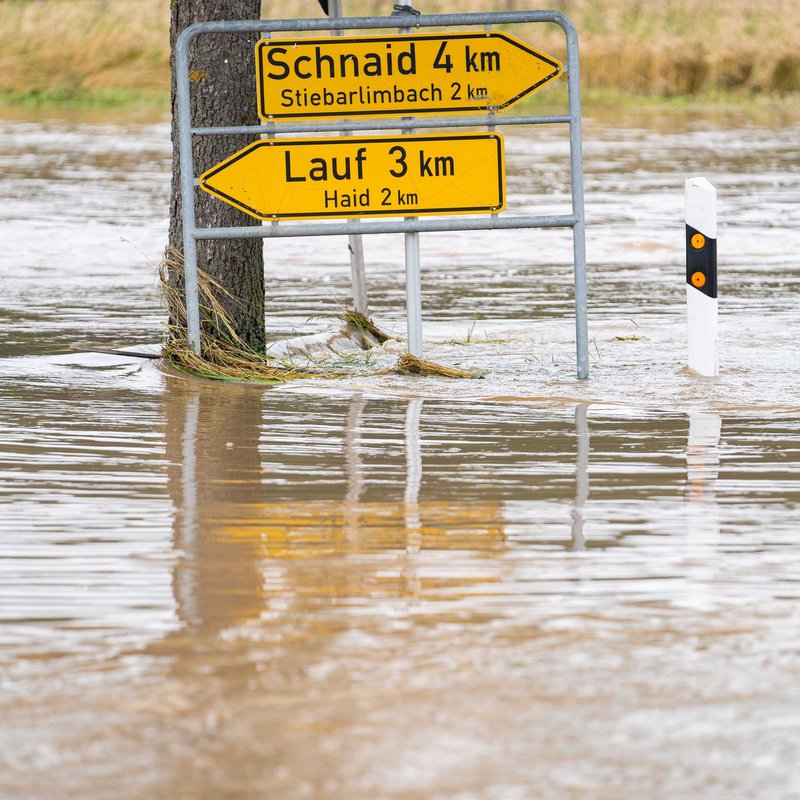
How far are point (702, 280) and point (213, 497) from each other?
→ 10.8ft

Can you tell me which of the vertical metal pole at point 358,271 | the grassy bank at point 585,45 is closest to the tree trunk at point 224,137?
the vertical metal pole at point 358,271

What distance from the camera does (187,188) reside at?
735 centimetres

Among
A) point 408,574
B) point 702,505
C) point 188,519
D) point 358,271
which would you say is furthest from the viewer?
point 358,271

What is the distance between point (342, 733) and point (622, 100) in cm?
3390

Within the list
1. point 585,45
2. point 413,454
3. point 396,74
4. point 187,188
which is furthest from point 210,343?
point 585,45

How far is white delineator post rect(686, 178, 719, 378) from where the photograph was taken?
7.27m

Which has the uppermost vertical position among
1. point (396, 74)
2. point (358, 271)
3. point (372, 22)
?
point (372, 22)

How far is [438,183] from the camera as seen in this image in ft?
24.2

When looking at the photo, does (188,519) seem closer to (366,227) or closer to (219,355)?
(219,355)

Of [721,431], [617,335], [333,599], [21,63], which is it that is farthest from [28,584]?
[21,63]

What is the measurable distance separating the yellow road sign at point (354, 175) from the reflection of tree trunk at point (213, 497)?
960 millimetres

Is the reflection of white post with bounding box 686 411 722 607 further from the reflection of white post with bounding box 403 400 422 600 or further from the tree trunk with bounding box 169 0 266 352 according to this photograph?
the tree trunk with bounding box 169 0 266 352

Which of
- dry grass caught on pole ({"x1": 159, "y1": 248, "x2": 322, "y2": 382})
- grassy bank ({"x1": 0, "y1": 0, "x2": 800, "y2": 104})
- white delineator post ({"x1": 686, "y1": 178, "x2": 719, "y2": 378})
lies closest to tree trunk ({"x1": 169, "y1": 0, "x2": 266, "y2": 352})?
dry grass caught on pole ({"x1": 159, "y1": 248, "x2": 322, "y2": 382})

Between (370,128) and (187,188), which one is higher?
(370,128)
